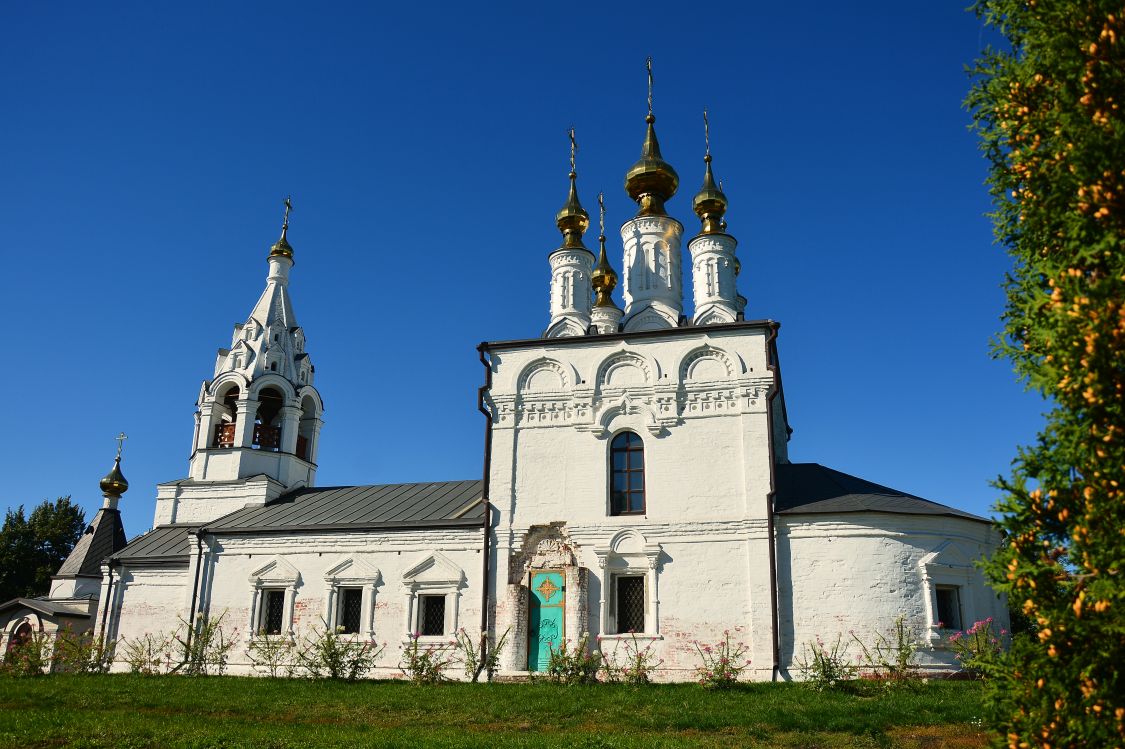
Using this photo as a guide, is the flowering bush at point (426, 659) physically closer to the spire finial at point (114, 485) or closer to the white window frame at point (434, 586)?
the white window frame at point (434, 586)

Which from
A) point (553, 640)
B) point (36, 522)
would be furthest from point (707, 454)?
point (36, 522)

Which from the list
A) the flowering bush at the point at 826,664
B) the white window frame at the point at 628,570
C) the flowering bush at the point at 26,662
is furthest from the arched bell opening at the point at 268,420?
the flowering bush at the point at 826,664

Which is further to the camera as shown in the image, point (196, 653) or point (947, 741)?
point (196, 653)

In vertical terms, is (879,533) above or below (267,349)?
below

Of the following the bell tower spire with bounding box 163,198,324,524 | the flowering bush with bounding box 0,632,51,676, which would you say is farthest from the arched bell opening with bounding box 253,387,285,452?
the flowering bush with bounding box 0,632,51,676

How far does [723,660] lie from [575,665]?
2509 millimetres

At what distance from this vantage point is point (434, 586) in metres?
17.1

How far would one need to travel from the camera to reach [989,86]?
669 cm

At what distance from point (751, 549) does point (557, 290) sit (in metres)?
8.10

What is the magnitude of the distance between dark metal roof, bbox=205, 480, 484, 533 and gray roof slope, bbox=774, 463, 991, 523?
19.6 feet

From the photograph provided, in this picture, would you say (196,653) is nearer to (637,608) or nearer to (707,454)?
(637,608)

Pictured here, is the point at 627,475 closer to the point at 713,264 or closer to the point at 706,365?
the point at 706,365

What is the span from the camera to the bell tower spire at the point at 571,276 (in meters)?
20.0

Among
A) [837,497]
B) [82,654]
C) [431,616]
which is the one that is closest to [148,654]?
[82,654]
